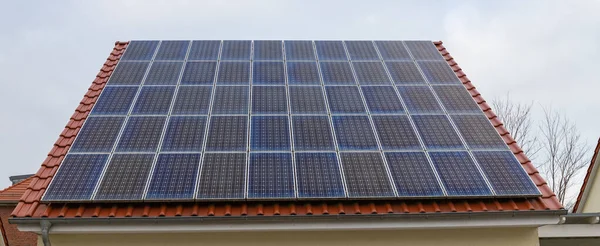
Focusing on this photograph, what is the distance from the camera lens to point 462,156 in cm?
665

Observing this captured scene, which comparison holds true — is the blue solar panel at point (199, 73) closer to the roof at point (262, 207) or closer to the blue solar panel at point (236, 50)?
the blue solar panel at point (236, 50)

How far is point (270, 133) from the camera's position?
6945 mm

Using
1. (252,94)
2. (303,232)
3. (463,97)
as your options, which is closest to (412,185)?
(303,232)

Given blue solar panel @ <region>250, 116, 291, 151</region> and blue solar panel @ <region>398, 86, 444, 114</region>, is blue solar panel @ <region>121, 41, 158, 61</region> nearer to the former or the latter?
blue solar panel @ <region>250, 116, 291, 151</region>

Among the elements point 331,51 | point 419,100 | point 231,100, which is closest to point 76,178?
point 231,100

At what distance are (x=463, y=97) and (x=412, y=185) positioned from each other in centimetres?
294

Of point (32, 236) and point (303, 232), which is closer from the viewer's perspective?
point (303, 232)

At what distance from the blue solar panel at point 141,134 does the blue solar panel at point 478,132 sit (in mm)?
5019

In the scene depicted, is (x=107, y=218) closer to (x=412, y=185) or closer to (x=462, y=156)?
(x=412, y=185)

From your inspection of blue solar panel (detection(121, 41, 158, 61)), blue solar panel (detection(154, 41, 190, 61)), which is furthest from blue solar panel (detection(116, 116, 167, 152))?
blue solar panel (detection(121, 41, 158, 61))

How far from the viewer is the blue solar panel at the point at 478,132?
695 cm

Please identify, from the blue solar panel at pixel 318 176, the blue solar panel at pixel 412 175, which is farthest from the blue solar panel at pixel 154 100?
the blue solar panel at pixel 412 175

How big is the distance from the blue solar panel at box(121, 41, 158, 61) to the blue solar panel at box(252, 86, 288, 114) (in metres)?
3.13

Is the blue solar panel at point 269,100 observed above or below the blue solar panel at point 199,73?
below
